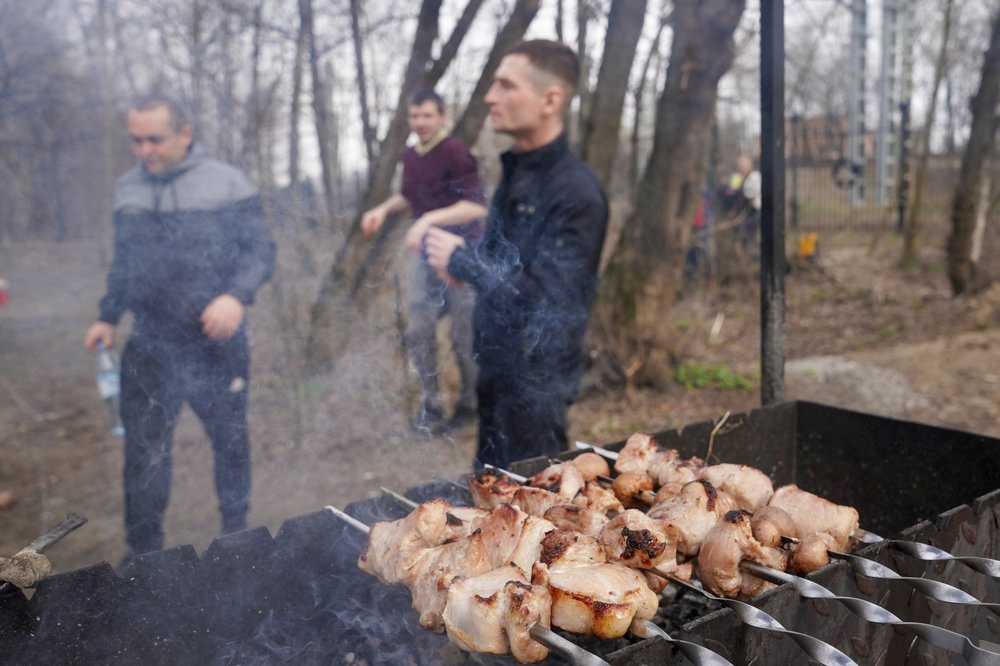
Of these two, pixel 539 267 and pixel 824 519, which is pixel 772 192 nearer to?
pixel 539 267

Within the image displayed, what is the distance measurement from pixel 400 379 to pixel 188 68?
463cm

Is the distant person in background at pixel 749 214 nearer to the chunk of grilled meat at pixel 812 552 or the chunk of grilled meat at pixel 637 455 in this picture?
the chunk of grilled meat at pixel 637 455

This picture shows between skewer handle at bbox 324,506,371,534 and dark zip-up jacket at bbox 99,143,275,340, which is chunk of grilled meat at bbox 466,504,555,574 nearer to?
skewer handle at bbox 324,506,371,534

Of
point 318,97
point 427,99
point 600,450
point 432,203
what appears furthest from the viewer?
point 318,97

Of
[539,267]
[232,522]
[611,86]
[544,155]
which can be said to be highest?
[611,86]

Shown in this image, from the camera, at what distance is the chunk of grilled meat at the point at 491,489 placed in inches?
101

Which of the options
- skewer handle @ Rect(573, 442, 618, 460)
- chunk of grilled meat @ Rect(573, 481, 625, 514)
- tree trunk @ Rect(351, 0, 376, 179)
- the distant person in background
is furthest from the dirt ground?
chunk of grilled meat @ Rect(573, 481, 625, 514)

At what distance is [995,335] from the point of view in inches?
361

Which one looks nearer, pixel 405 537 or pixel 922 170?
pixel 405 537

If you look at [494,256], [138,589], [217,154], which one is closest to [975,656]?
[138,589]

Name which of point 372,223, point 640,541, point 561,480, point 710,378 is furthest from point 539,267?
point 710,378

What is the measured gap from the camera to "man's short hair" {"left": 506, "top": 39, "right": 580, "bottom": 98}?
393cm

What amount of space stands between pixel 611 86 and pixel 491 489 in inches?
226

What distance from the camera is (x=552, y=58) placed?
156 inches
